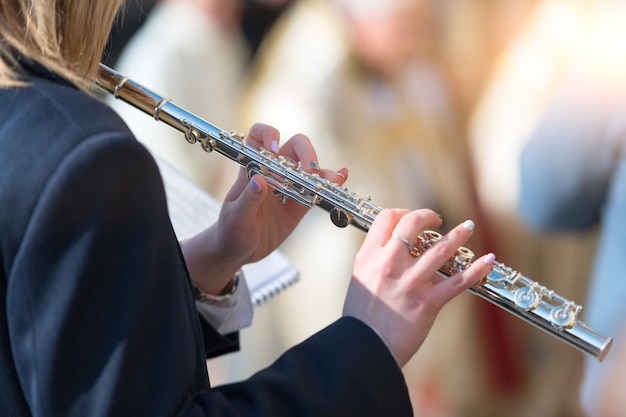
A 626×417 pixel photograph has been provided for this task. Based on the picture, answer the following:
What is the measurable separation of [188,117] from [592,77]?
0.97 metres

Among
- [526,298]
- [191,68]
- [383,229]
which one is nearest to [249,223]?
Result: [383,229]

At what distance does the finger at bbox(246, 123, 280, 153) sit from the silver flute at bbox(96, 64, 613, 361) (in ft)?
0.10

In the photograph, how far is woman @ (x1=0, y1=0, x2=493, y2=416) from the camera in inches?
29.1

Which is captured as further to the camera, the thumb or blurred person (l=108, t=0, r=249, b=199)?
blurred person (l=108, t=0, r=249, b=199)

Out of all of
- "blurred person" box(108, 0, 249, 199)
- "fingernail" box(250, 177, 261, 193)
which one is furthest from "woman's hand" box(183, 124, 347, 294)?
"blurred person" box(108, 0, 249, 199)

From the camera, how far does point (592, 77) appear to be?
1775mm

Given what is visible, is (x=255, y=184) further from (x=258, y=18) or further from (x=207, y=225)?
(x=258, y=18)

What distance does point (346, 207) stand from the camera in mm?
1083

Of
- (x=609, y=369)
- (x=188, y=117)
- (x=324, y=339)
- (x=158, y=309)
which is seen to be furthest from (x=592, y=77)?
(x=158, y=309)

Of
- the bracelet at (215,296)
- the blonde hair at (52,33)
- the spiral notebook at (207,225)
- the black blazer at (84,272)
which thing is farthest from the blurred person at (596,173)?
the blonde hair at (52,33)

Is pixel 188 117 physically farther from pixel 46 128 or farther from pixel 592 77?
pixel 592 77

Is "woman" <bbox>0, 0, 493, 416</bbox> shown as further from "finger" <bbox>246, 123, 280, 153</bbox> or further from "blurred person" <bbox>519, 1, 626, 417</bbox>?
"blurred person" <bbox>519, 1, 626, 417</bbox>

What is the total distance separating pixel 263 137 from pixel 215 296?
23cm

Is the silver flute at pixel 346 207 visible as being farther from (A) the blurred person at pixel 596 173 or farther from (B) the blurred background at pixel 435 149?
(B) the blurred background at pixel 435 149
